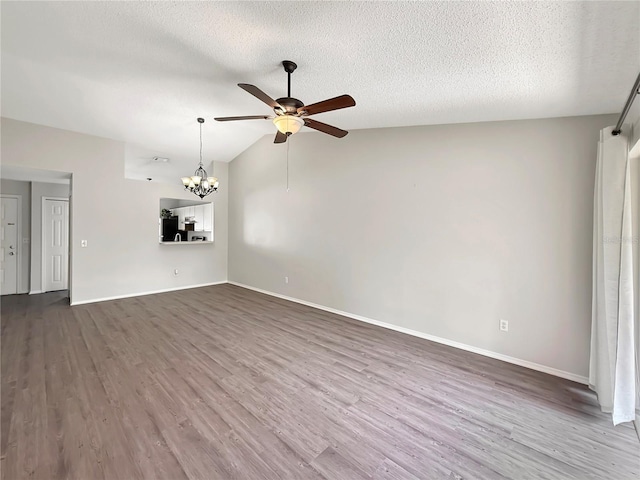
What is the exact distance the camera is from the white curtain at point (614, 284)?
6.43 ft

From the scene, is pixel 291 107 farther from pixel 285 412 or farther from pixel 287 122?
pixel 285 412

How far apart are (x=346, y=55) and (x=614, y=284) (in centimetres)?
281

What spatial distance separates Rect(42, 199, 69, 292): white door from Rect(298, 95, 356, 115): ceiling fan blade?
6.89m

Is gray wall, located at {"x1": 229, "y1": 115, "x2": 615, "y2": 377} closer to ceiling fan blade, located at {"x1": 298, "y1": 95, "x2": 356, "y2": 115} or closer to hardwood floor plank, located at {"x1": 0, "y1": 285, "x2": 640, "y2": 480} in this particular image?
hardwood floor plank, located at {"x1": 0, "y1": 285, "x2": 640, "y2": 480}

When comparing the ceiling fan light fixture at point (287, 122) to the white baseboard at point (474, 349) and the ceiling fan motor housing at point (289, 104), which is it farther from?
the white baseboard at point (474, 349)

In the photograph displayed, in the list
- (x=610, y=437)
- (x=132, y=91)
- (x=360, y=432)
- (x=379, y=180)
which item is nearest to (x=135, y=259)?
(x=132, y=91)

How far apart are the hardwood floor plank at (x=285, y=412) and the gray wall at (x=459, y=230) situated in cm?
51

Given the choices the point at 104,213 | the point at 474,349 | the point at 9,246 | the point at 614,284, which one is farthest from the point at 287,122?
the point at 9,246

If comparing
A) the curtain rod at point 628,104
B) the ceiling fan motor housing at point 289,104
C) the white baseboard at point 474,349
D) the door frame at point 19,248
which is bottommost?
the white baseboard at point 474,349

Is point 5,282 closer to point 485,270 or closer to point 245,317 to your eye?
point 245,317

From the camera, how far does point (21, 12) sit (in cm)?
225

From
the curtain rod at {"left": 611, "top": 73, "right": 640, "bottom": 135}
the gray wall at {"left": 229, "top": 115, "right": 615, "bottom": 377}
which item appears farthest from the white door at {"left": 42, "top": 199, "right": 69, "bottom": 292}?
the curtain rod at {"left": 611, "top": 73, "right": 640, "bottom": 135}

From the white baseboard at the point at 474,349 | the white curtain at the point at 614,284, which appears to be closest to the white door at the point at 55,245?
the white baseboard at the point at 474,349

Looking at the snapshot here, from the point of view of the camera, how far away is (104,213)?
5.08 m
